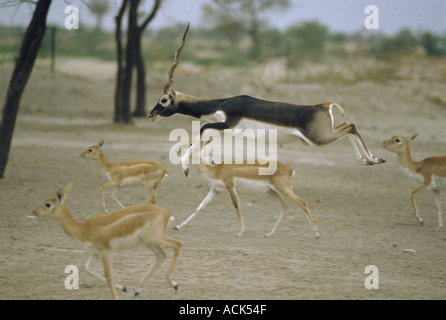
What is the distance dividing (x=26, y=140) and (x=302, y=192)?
761 cm

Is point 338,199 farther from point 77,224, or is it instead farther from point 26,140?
point 26,140

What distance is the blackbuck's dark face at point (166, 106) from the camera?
27.1 ft

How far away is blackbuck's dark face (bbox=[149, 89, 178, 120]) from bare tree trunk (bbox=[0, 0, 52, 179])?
3423 mm

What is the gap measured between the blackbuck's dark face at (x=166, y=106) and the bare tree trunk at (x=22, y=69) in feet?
11.2

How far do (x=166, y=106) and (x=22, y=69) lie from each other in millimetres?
3525

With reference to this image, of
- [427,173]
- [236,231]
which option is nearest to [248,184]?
[236,231]

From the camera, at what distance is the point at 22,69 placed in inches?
415

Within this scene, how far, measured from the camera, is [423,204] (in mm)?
10984

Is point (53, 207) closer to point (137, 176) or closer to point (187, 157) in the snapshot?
point (187, 157)

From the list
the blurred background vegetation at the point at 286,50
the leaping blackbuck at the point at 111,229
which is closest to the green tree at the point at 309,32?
the blurred background vegetation at the point at 286,50

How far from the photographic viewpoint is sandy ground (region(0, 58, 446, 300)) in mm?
6090

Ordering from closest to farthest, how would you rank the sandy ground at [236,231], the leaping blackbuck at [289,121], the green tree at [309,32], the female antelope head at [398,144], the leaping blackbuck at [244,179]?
the sandy ground at [236,231] < the leaping blackbuck at [289,121] < the leaping blackbuck at [244,179] < the female antelope head at [398,144] < the green tree at [309,32]

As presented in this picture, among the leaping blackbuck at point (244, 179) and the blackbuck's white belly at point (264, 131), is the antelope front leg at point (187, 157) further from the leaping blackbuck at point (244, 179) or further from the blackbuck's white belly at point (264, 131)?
the blackbuck's white belly at point (264, 131)

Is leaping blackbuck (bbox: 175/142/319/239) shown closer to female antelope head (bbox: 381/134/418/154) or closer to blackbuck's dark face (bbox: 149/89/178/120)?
blackbuck's dark face (bbox: 149/89/178/120)
